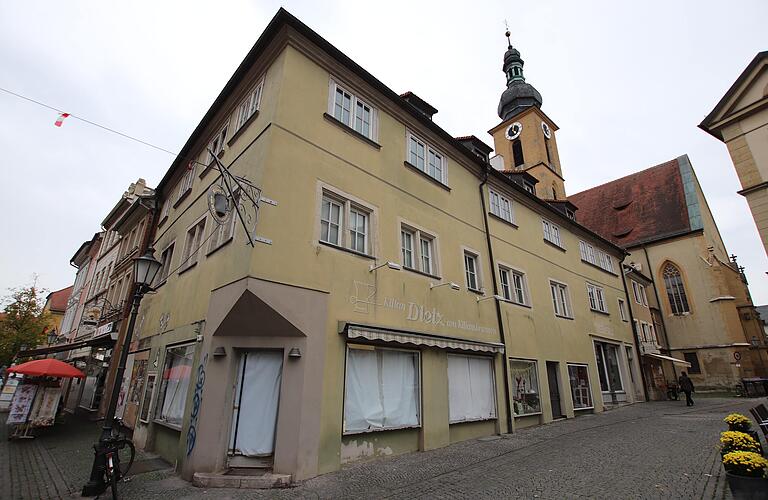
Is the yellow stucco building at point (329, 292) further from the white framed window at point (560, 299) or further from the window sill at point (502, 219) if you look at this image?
the white framed window at point (560, 299)

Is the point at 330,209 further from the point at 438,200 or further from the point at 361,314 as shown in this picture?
the point at 438,200

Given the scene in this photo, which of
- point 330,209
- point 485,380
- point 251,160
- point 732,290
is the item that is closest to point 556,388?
point 485,380

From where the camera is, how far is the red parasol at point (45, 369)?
11914mm

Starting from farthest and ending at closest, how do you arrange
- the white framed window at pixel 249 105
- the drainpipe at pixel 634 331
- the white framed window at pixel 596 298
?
the drainpipe at pixel 634 331 → the white framed window at pixel 596 298 → the white framed window at pixel 249 105

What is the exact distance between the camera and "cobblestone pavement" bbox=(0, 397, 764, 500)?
20.8ft

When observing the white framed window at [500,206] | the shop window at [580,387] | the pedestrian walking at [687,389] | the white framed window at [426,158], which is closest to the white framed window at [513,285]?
the white framed window at [500,206]

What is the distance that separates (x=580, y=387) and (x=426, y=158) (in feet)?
40.6

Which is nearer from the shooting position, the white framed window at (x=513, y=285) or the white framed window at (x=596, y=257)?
the white framed window at (x=513, y=285)

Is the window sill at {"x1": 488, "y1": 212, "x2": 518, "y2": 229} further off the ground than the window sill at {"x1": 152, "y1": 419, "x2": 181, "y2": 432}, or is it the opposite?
the window sill at {"x1": 488, "y1": 212, "x2": 518, "y2": 229}

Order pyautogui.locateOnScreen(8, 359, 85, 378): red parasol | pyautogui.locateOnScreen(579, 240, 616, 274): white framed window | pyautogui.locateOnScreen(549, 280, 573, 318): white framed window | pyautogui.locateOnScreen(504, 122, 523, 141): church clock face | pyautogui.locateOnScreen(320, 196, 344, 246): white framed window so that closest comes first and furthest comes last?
pyautogui.locateOnScreen(320, 196, 344, 246): white framed window → pyautogui.locateOnScreen(8, 359, 85, 378): red parasol → pyautogui.locateOnScreen(549, 280, 573, 318): white framed window → pyautogui.locateOnScreen(579, 240, 616, 274): white framed window → pyautogui.locateOnScreen(504, 122, 523, 141): church clock face

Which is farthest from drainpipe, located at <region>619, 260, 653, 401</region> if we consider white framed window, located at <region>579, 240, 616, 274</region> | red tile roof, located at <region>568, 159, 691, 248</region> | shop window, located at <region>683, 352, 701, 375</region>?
red tile roof, located at <region>568, 159, 691, 248</region>

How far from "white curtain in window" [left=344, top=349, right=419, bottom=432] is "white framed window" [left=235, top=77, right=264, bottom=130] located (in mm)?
6925

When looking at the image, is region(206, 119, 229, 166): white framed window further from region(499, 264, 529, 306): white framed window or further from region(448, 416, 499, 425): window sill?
region(499, 264, 529, 306): white framed window

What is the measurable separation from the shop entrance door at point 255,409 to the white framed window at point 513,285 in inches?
364
